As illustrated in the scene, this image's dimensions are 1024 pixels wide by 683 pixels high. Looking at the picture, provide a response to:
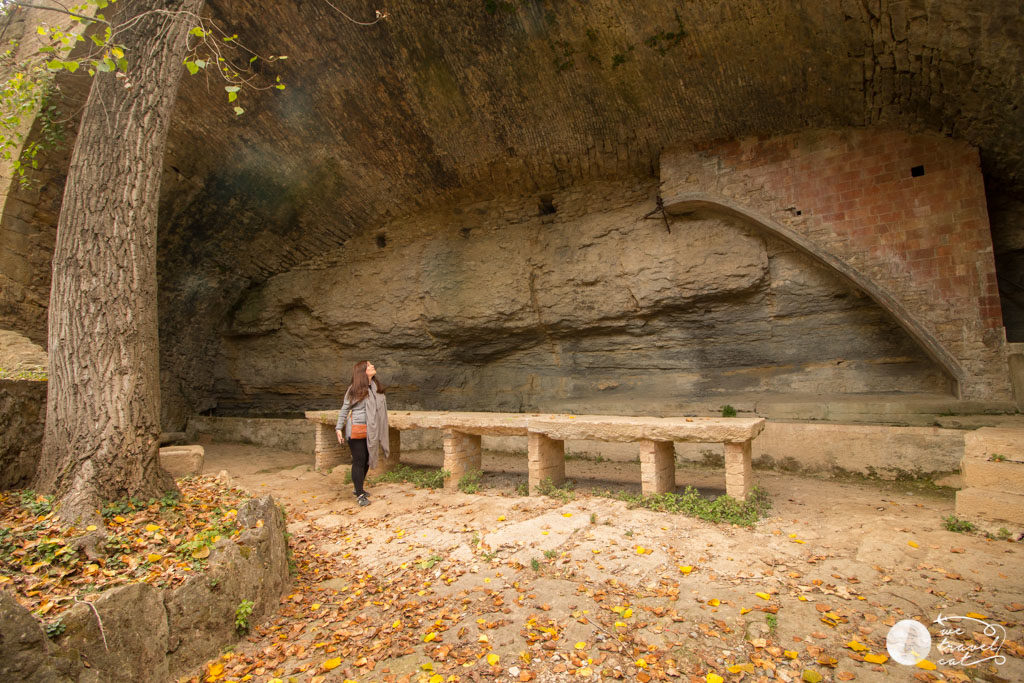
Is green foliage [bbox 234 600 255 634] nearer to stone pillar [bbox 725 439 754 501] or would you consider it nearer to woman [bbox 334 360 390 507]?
woman [bbox 334 360 390 507]

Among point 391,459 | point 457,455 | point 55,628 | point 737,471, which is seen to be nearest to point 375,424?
point 457,455

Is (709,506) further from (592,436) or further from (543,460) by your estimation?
(543,460)

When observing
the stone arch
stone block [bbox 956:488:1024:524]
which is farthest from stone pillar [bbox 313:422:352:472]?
stone block [bbox 956:488:1024:524]

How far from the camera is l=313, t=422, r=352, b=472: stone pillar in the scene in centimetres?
796

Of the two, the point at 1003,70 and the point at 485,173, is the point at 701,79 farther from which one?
the point at 485,173

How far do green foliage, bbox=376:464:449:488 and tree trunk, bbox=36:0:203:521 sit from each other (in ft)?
10.3

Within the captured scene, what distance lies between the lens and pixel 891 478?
20.3 feet

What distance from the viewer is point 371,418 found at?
5.98m

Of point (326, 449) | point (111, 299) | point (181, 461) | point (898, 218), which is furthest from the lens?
point (326, 449)

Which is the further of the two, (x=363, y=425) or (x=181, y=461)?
(x=363, y=425)

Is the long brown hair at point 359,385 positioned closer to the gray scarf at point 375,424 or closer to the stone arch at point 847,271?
the gray scarf at point 375,424

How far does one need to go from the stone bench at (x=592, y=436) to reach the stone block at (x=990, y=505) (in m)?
1.64

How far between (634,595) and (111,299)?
14.0 feet

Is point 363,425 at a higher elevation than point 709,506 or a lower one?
higher
